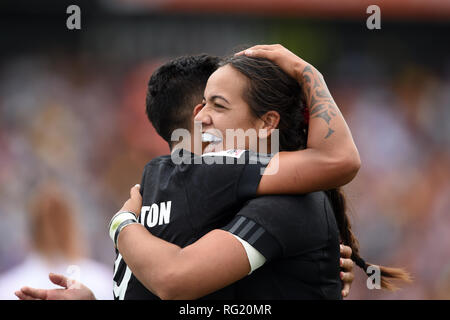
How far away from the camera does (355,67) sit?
25.6 ft

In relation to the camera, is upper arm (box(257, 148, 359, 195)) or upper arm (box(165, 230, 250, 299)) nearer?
upper arm (box(165, 230, 250, 299))

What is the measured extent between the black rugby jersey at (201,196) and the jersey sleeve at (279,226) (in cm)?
7

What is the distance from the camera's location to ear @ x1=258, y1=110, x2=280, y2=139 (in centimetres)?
224

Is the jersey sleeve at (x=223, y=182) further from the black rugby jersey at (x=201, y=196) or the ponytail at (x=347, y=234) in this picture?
the ponytail at (x=347, y=234)

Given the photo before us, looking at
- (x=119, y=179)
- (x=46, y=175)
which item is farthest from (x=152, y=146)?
(x=46, y=175)

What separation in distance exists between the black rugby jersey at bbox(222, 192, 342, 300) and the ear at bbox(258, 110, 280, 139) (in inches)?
13.4

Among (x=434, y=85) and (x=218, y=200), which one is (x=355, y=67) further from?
(x=218, y=200)

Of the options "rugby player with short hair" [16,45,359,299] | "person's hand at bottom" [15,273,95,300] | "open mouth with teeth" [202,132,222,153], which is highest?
"open mouth with teeth" [202,132,222,153]

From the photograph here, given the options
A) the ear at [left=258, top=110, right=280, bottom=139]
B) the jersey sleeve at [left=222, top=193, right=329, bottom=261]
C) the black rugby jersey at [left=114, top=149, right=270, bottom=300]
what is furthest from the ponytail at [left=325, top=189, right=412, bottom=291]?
the black rugby jersey at [left=114, top=149, right=270, bottom=300]

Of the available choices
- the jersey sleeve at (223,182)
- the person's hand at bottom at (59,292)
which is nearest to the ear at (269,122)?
the jersey sleeve at (223,182)

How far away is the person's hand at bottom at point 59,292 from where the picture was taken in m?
2.39

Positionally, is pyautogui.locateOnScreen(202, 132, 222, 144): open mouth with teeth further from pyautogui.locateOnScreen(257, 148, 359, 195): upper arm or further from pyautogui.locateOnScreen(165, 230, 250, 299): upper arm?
pyautogui.locateOnScreen(165, 230, 250, 299): upper arm

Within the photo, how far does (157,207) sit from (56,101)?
6047 mm

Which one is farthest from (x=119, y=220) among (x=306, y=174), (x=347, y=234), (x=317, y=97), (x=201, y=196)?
(x=347, y=234)
